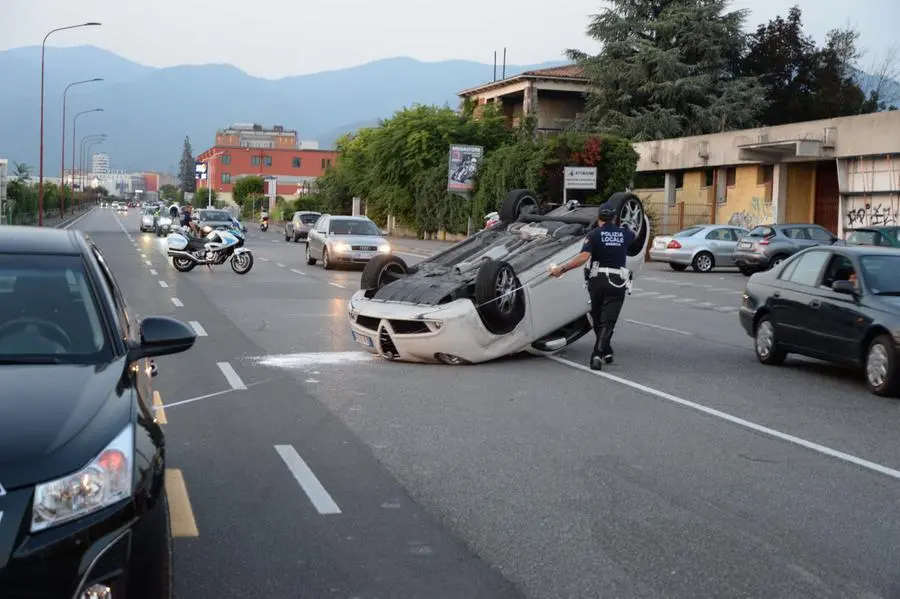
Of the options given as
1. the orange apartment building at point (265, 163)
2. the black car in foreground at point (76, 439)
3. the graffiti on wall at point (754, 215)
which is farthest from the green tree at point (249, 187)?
the black car in foreground at point (76, 439)

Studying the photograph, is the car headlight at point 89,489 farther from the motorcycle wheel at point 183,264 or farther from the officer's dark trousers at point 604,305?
the motorcycle wheel at point 183,264

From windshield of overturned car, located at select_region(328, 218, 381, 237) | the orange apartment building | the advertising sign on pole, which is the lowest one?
windshield of overturned car, located at select_region(328, 218, 381, 237)

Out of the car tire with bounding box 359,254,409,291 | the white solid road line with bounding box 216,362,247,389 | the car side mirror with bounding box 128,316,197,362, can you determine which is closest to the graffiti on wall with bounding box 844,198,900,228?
the car tire with bounding box 359,254,409,291

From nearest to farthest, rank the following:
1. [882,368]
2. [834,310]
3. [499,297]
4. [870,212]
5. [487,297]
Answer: [882,368] < [834,310] < [487,297] < [499,297] < [870,212]

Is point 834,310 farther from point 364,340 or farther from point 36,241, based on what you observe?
point 36,241

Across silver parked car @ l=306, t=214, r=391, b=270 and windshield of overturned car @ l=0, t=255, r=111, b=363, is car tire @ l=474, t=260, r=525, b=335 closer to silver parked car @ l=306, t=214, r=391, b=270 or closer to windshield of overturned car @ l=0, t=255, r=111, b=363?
windshield of overturned car @ l=0, t=255, r=111, b=363

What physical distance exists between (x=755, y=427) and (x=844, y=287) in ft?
10.4

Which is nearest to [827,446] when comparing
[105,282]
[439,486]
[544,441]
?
[544,441]

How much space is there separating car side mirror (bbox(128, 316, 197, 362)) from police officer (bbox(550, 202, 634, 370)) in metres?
7.22

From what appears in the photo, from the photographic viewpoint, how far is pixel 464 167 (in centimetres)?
5278

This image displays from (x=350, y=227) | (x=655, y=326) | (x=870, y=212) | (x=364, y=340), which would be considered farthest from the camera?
(x=870, y=212)

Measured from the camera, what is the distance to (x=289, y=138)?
19325 cm

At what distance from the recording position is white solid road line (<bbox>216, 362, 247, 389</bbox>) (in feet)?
36.1

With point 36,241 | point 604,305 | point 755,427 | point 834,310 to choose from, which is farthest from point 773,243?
point 36,241
